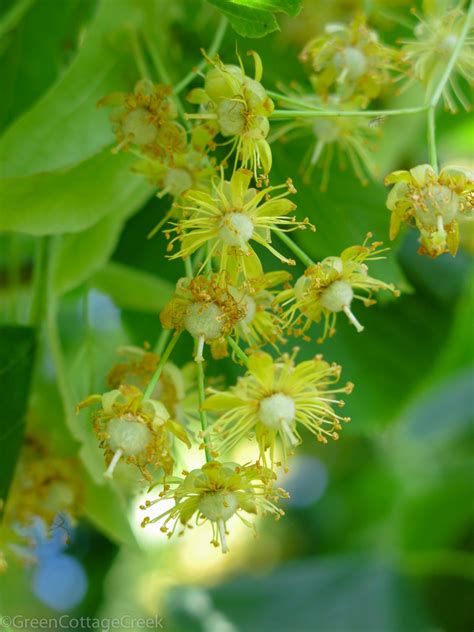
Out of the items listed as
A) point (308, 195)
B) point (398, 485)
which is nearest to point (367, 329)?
point (308, 195)

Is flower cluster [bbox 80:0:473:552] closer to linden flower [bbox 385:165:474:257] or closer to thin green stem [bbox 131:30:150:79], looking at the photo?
linden flower [bbox 385:165:474:257]

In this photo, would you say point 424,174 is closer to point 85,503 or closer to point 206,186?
point 206,186

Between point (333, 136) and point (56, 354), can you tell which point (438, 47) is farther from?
point (56, 354)

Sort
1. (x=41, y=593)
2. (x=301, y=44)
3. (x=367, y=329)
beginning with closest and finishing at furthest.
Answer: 1. (x=367, y=329)
2. (x=301, y=44)
3. (x=41, y=593)

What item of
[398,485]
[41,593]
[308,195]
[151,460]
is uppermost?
[398,485]

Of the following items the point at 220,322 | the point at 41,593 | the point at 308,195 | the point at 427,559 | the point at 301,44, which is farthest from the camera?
the point at 427,559

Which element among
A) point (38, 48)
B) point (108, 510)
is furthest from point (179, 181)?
point (38, 48)

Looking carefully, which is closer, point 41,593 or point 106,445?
point 106,445
